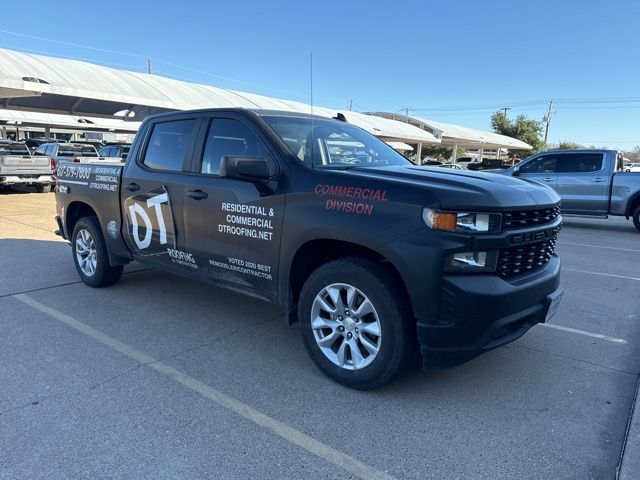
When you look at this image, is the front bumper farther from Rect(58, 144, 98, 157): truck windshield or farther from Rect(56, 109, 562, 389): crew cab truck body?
Rect(58, 144, 98, 157): truck windshield

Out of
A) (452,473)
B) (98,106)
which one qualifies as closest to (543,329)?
(452,473)

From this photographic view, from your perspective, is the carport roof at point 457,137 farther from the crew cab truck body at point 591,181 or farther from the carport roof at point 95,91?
the crew cab truck body at point 591,181

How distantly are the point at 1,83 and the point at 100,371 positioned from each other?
14.9 metres

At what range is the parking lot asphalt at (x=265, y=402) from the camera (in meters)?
2.64

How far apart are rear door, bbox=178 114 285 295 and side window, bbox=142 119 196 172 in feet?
0.85

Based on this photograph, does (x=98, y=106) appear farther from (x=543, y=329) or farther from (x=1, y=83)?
(x=543, y=329)

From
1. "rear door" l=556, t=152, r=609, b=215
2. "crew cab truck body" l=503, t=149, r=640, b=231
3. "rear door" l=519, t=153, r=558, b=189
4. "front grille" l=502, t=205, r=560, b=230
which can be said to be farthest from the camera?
"rear door" l=519, t=153, r=558, b=189

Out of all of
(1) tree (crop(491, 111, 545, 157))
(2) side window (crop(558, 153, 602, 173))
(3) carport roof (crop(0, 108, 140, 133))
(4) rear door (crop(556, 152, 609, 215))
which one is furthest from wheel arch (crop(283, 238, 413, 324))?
(1) tree (crop(491, 111, 545, 157))

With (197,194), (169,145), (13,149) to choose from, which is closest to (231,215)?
(197,194)

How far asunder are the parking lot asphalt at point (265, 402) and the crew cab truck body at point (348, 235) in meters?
0.43

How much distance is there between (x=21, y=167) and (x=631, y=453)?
717 inches

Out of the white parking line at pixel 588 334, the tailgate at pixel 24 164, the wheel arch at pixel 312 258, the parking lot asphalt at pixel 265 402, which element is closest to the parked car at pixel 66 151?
the tailgate at pixel 24 164

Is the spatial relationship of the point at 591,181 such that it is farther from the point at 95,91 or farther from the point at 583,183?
the point at 95,91

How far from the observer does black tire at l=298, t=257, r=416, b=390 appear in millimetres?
3111
